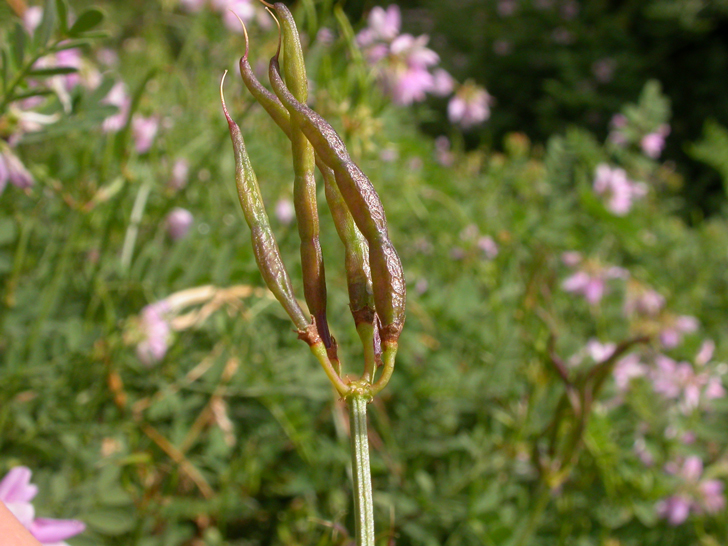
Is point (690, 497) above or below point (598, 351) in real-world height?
below

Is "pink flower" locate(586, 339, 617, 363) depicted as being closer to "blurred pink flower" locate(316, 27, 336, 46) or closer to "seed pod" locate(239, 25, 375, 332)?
"blurred pink flower" locate(316, 27, 336, 46)

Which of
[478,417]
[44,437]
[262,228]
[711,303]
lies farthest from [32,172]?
[711,303]

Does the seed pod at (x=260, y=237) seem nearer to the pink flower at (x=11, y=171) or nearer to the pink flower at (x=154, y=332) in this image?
the pink flower at (x=11, y=171)

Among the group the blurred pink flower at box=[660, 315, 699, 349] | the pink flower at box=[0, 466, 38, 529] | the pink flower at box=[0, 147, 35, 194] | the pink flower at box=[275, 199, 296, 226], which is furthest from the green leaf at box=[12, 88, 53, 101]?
the blurred pink flower at box=[660, 315, 699, 349]

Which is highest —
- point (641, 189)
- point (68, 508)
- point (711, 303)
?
point (641, 189)

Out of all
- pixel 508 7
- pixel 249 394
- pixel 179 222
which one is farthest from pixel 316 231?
pixel 508 7

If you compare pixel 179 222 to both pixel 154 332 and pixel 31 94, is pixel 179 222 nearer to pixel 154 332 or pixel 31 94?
pixel 154 332

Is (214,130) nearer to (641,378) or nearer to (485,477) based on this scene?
(485,477)
